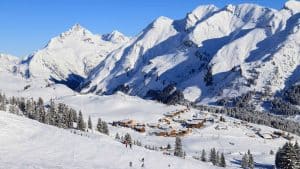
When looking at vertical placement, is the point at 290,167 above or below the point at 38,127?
below

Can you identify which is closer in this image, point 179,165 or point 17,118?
point 179,165

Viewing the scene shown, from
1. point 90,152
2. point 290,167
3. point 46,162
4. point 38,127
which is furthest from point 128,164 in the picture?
point 290,167

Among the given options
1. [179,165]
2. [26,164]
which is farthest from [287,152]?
[26,164]

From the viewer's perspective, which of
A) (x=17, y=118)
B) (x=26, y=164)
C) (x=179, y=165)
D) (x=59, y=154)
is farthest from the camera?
(x=17, y=118)

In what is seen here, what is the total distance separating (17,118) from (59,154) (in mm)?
28174

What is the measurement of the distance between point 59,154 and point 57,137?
519 inches

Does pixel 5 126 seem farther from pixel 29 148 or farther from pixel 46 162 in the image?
pixel 46 162

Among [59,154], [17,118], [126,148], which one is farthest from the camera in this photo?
[17,118]

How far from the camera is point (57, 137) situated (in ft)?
359

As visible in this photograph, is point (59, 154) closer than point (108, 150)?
Yes

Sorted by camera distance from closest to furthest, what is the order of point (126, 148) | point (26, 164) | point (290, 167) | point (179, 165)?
point (26, 164) → point (179, 165) → point (126, 148) → point (290, 167)

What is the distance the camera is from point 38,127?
4552 inches

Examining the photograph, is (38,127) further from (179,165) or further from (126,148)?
(179,165)

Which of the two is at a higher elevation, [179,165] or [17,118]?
[17,118]
